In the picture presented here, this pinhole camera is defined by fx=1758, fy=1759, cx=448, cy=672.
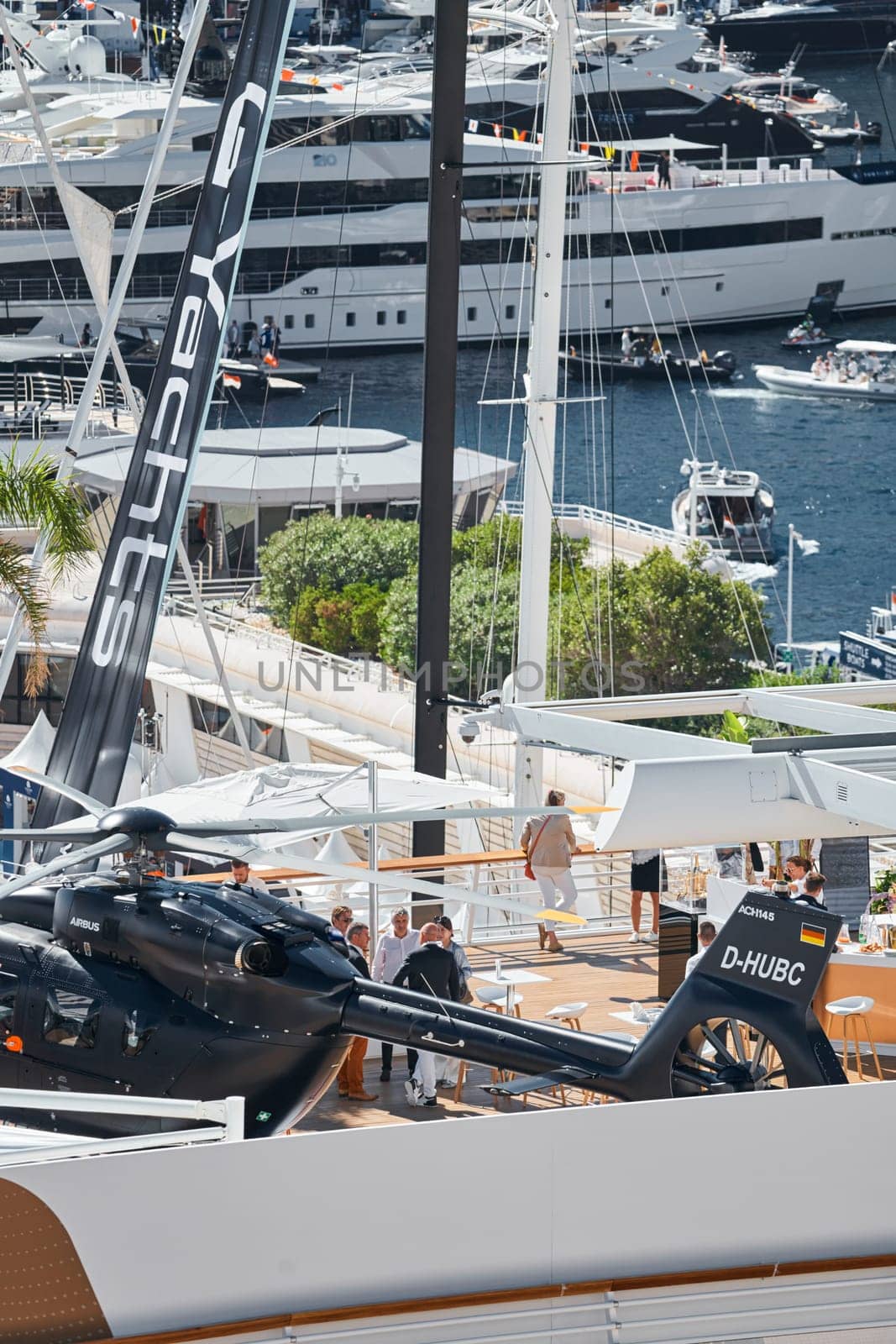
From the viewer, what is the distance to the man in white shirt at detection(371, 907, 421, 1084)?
11.9 meters

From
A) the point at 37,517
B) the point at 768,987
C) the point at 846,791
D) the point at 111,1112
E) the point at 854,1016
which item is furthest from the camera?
the point at 37,517

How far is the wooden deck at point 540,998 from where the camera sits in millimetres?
11406

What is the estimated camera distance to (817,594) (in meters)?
58.8

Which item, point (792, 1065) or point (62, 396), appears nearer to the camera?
point (792, 1065)

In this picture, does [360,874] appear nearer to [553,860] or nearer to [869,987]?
Answer: [869,987]

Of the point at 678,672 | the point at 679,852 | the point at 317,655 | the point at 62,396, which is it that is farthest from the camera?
the point at 62,396

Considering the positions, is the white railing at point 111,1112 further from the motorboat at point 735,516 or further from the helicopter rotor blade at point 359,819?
the motorboat at point 735,516

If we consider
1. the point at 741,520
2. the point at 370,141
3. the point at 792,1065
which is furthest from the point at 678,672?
the point at 370,141

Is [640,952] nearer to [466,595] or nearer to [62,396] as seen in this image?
[466,595]

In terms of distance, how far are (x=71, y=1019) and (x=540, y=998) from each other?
4.49m

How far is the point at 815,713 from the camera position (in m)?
13.1

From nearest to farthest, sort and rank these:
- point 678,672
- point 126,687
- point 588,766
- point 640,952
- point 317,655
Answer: point 126,687, point 640,952, point 588,766, point 317,655, point 678,672

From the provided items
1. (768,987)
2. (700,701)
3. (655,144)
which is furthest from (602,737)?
(655,144)

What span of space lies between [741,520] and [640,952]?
1790 inches
